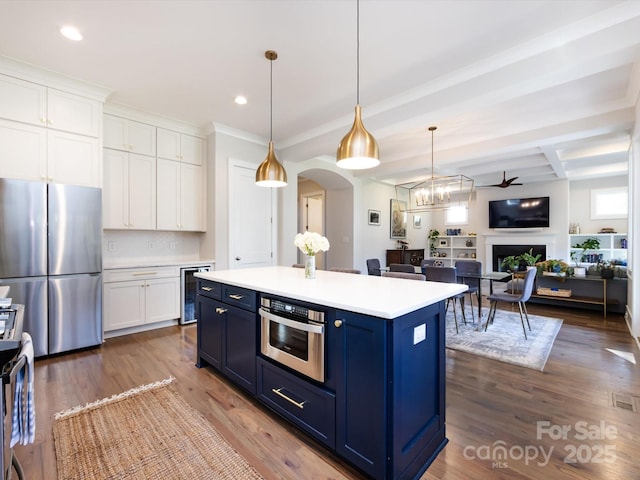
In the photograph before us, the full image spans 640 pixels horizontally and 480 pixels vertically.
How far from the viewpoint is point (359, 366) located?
1.50 metres

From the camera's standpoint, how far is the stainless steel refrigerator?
282cm

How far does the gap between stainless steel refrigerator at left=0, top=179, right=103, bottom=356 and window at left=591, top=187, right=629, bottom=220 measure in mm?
9935

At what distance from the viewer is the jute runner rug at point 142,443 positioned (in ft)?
5.20

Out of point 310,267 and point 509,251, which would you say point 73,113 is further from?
point 509,251

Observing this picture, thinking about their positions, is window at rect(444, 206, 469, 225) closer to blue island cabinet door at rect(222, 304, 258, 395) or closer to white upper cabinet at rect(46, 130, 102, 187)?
blue island cabinet door at rect(222, 304, 258, 395)

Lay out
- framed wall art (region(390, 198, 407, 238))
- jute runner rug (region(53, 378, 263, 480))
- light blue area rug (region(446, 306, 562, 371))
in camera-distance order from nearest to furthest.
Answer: jute runner rug (region(53, 378, 263, 480)), light blue area rug (region(446, 306, 562, 371)), framed wall art (region(390, 198, 407, 238))

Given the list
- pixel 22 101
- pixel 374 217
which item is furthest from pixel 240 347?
pixel 374 217

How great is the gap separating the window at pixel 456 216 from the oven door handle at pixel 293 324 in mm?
8457

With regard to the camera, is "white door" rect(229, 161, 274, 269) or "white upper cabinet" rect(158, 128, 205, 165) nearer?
"white upper cabinet" rect(158, 128, 205, 165)

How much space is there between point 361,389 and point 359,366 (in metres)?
0.11

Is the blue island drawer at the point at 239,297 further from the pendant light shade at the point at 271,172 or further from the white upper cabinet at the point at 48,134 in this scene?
the white upper cabinet at the point at 48,134

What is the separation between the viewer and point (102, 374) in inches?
106

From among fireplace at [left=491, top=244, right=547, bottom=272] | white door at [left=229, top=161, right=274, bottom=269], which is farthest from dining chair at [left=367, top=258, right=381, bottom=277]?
fireplace at [left=491, top=244, right=547, bottom=272]

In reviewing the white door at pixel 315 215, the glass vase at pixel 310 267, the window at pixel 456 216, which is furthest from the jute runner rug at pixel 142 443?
the window at pixel 456 216
